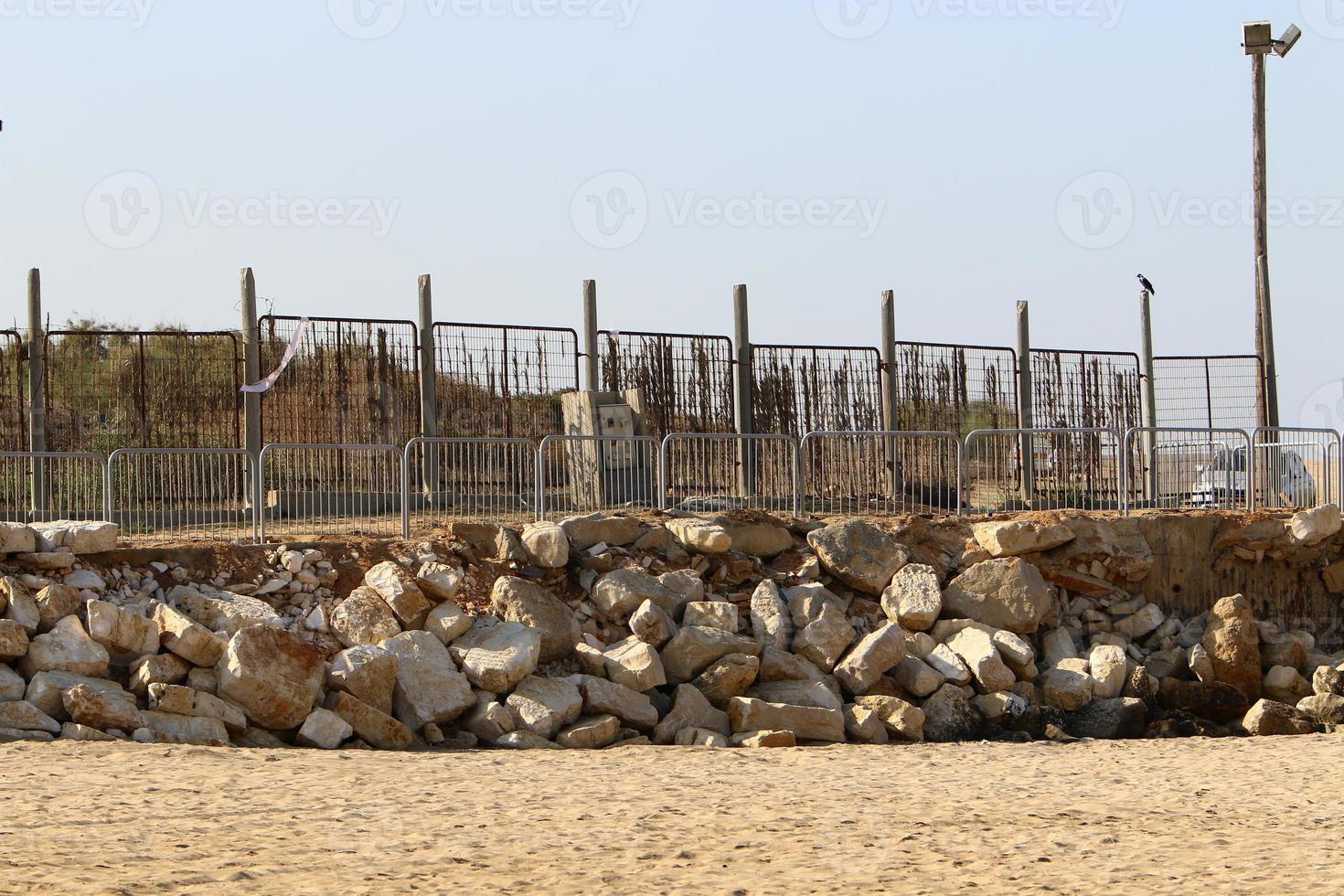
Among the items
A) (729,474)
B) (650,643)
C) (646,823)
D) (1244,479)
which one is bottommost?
(646,823)

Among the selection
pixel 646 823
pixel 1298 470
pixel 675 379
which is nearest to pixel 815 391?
pixel 675 379

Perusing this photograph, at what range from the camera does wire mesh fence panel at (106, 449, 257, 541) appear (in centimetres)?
1584

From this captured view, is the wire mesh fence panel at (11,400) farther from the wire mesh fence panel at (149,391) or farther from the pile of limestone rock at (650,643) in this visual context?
the pile of limestone rock at (650,643)

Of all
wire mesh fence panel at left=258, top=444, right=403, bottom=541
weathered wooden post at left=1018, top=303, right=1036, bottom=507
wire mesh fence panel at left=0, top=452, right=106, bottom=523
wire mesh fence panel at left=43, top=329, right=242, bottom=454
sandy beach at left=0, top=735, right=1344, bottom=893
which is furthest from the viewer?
weathered wooden post at left=1018, top=303, right=1036, bottom=507

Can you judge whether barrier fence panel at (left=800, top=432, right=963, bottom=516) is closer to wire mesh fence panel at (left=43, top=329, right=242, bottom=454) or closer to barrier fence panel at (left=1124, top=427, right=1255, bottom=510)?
barrier fence panel at (left=1124, top=427, right=1255, bottom=510)

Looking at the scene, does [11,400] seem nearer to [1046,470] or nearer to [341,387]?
[341,387]

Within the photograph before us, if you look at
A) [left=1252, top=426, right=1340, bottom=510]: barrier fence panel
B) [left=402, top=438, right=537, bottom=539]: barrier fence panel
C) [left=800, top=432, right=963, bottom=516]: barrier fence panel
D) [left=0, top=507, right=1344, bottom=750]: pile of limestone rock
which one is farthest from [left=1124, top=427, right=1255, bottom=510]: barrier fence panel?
[left=402, top=438, right=537, bottom=539]: barrier fence panel

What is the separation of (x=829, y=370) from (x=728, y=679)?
310 inches

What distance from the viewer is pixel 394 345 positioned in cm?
1972

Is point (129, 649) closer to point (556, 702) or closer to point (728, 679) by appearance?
point (556, 702)

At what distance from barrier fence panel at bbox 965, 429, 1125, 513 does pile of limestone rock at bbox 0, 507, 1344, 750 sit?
4.52ft

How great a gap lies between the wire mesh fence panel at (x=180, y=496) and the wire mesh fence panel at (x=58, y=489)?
241 mm

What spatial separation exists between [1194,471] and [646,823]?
12.4 metres

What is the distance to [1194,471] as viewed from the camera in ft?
65.0
